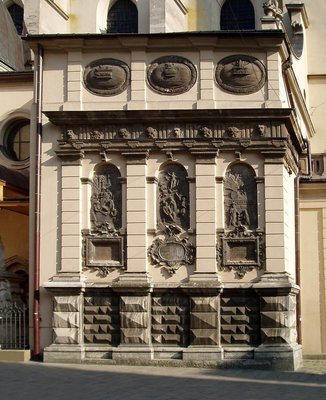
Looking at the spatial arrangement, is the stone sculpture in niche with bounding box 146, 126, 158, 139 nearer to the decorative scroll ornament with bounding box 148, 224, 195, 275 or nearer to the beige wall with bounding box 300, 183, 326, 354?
the decorative scroll ornament with bounding box 148, 224, 195, 275

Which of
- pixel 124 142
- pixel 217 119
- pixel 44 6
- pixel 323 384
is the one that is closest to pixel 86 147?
pixel 124 142

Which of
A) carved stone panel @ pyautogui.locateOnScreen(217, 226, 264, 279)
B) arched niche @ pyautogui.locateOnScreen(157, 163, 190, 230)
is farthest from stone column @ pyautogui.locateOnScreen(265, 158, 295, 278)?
arched niche @ pyautogui.locateOnScreen(157, 163, 190, 230)

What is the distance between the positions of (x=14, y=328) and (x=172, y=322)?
14.3ft

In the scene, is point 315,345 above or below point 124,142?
below

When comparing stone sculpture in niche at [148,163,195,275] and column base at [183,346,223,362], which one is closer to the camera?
column base at [183,346,223,362]

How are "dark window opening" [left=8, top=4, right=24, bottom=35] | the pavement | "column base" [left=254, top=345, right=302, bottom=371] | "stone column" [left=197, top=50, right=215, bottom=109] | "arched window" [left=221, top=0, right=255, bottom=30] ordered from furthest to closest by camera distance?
"dark window opening" [left=8, top=4, right=24, bottom=35] → "arched window" [left=221, top=0, right=255, bottom=30] → "stone column" [left=197, top=50, right=215, bottom=109] → "column base" [left=254, top=345, right=302, bottom=371] → the pavement

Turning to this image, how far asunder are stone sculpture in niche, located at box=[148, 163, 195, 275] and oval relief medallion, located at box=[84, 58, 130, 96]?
2.53m

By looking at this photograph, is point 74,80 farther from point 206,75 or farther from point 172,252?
point 172,252

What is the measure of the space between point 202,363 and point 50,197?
19.3 feet

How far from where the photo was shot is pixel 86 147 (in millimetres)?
22844

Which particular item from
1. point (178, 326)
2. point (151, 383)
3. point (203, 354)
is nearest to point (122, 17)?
point (178, 326)

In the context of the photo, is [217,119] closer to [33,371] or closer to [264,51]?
[264,51]

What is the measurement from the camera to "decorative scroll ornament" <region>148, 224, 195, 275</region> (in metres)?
22.4

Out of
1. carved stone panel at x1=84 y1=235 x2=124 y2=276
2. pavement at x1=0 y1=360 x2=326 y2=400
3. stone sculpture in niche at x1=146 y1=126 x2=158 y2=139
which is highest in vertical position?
stone sculpture in niche at x1=146 y1=126 x2=158 y2=139
